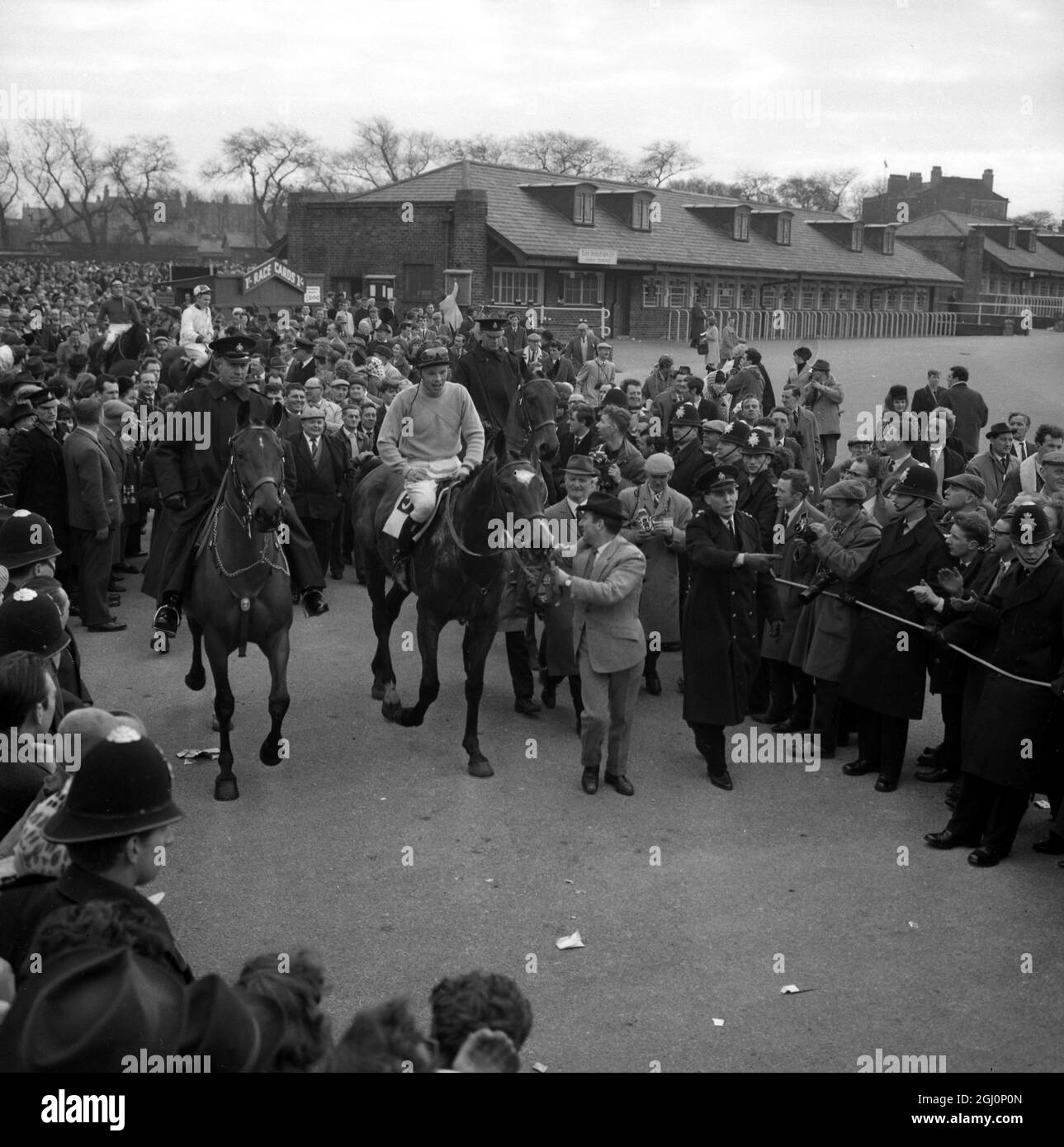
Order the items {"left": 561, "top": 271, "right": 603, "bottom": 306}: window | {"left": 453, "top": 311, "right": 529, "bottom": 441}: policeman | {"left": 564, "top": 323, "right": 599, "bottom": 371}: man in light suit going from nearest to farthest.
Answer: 1. {"left": 453, "top": 311, "right": 529, "bottom": 441}: policeman
2. {"left": 564, "top": 323, "right": 599, "bottom": 371}: man in light suit
3. {"left": 561, "top": 271, "right": 603, "bottom": 306}: window

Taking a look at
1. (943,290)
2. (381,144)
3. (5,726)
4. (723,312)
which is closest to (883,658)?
(5,726)

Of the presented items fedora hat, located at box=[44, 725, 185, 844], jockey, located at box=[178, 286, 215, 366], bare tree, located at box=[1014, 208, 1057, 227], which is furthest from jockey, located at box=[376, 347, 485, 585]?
bare tree, located at box=[1014, 208, 1057, 227]

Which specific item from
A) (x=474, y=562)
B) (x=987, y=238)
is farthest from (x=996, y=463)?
(x=987, y=238)

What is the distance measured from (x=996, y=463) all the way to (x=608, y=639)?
7230mm

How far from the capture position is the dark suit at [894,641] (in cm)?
873

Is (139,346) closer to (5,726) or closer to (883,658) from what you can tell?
(883,658)

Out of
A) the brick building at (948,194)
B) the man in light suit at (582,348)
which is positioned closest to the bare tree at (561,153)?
the brick building at (948,194)

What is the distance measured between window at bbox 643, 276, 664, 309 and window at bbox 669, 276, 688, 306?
0.49 metres

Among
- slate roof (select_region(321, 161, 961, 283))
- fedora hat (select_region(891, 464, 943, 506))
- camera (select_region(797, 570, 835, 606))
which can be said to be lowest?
camera (select_region(797, 570, 835, 606))

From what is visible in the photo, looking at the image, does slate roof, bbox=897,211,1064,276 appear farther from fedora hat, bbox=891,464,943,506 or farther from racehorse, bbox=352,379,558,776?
racehorse, bbox=352,379,558,776

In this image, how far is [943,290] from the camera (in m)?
65.4

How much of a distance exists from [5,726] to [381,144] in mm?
89754

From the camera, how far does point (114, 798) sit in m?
3.41

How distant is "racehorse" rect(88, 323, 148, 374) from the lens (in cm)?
2083
